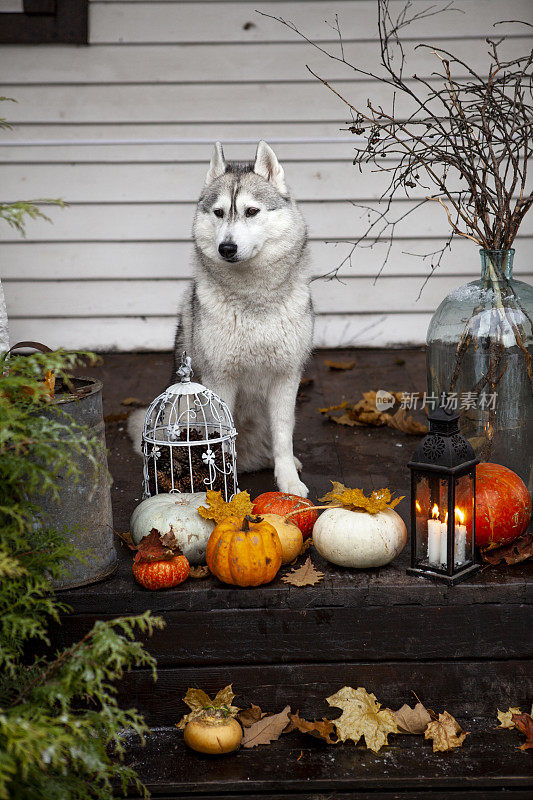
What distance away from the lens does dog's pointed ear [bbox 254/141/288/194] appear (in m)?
3.17

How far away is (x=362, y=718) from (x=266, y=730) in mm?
275

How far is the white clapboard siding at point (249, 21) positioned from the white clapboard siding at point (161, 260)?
132 cm

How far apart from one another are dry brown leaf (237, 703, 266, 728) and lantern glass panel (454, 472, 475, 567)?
0.73 meters

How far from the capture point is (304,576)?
244cm

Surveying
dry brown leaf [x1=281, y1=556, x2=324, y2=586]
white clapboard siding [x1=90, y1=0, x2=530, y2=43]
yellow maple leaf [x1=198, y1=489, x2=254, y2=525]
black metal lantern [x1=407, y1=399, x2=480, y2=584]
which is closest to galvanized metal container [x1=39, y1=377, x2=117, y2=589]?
yellow maple leaf [x1=198, y1=489, x2=254, y2=525]

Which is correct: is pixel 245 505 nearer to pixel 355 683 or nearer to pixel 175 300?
pixel 355 683

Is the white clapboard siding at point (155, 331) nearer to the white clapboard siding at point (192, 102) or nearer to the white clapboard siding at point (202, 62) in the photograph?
the white clapboard siding at point (192, 102)

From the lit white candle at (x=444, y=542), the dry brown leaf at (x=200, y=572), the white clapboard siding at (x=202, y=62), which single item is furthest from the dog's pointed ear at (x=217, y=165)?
the white clapboard siding at (x=202, y=62)

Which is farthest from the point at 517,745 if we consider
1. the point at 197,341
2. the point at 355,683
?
the point at 197,341

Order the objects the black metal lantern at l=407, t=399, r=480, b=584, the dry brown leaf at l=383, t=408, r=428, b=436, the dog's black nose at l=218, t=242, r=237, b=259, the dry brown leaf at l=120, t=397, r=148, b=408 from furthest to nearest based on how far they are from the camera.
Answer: the dry brown leaf at l=120, t=397, r=148, b=408, the dry brown leaf at l=383, t=408, r=428, b=436, the dog's black nose at l=218, t=242, r=237, b=259, the black metal lantern at l=407, t=399, r=480, b=584

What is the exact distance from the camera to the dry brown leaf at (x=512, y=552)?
2.49m

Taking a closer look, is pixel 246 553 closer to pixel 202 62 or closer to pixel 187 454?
pixel 187 454

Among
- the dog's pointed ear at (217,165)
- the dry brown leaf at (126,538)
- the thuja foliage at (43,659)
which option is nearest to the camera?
the thuja foliage at (43,659)

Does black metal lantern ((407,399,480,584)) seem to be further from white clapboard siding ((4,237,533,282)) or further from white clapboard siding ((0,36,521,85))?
white clapboard siding ((0,36,521,85))
